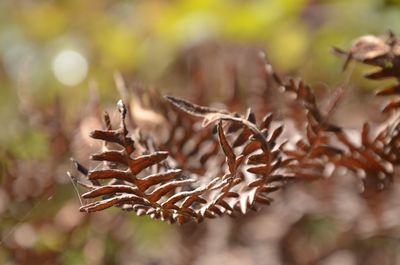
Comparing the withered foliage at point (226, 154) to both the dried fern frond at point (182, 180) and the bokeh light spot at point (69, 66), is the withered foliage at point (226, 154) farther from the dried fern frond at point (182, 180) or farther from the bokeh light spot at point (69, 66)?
the bokeh light spot at point (69, 66)

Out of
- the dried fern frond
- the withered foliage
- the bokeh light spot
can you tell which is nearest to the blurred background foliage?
the bokeh light spot

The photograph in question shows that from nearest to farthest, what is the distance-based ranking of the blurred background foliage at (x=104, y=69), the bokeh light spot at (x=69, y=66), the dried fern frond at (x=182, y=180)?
the dried fern frond at (x=182, y=180) → the blurred background foliage at (x=104, y=69) → the bokeh light spot at (x=69, y=66)

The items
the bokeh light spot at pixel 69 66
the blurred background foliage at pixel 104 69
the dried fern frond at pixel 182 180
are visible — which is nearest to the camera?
the dried fern frond at pixel 182 180

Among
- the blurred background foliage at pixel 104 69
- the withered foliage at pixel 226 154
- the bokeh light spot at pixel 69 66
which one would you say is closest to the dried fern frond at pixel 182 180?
the withered foliage at pixel 226 154

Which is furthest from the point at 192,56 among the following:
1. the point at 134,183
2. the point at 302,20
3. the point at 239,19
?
the point at 134,183

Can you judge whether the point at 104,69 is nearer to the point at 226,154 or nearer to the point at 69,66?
the point at 69,66

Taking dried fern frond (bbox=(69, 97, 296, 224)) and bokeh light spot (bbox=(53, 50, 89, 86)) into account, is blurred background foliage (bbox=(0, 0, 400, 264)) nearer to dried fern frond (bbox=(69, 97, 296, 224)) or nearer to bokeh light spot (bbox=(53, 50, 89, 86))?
bokeh light spot (bbox=(53, 50, 89, 86))
